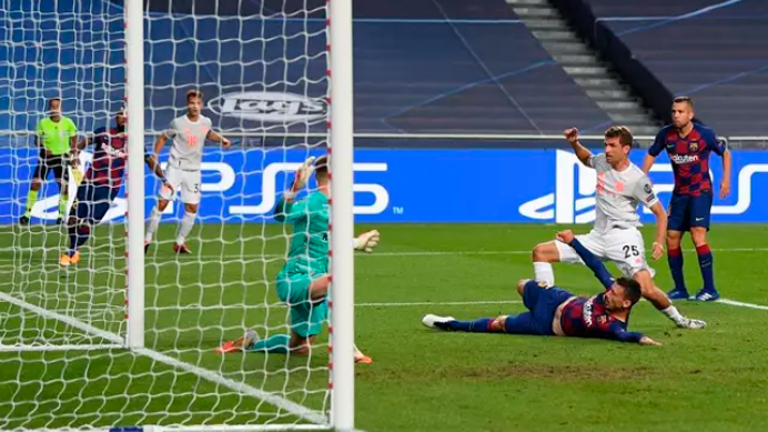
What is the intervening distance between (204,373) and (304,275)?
92 cm

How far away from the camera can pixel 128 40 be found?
9.76m

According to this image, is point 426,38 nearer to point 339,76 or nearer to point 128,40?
point 128,40

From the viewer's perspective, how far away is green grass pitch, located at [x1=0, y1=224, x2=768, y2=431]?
725cm

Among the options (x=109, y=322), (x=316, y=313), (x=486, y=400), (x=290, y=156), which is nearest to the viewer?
(x=486, y=400)

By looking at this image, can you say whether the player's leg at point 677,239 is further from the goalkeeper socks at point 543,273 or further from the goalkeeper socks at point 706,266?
the goalkeeper socks at point 543,273

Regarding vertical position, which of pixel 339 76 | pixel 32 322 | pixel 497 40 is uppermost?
pixel 497 40

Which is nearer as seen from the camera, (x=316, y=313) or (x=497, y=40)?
(x=316, y=313)

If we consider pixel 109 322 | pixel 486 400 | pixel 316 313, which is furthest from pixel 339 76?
pixel 109 322

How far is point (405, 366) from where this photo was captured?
888 centimetres

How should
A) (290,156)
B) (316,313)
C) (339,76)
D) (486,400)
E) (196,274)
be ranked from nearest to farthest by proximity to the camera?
1. (339,76)
2. (486,400)
3. (316,313)
4. (196,274)
5. (290,156)

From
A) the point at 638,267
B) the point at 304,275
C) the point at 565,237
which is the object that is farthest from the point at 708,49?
the point at 304,275

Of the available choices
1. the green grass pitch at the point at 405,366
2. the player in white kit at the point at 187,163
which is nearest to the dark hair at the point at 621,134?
the green grass pitch at the point at 405,366

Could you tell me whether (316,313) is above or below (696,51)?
below

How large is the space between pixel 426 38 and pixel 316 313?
19358mm
